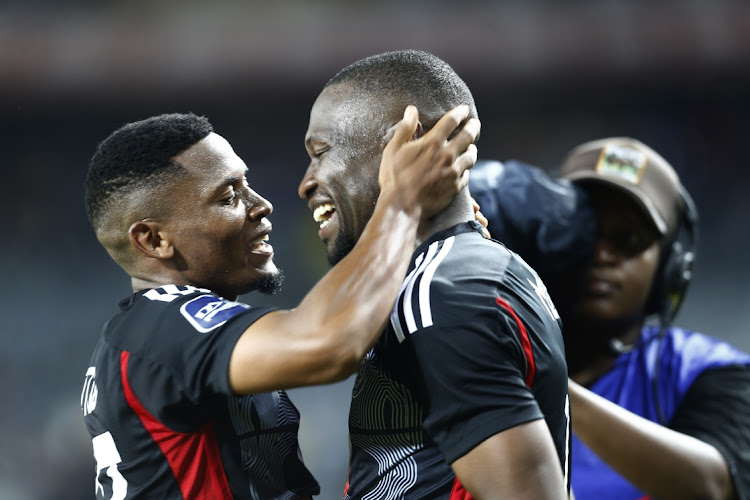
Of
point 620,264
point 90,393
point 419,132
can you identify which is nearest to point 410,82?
point 419,132

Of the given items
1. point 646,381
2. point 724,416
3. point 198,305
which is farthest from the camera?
point 646,381

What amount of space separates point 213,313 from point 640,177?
2.43 metres

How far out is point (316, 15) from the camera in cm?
988

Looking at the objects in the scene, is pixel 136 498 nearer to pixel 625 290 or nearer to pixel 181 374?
pixel 181 374

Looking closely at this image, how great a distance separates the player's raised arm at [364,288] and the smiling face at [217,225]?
22.8 inches

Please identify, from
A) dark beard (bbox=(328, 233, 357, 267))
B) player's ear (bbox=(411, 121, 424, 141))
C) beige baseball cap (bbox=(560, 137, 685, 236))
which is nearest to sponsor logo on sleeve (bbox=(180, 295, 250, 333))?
dark beard (bbox=(328, 233, 357, 267))

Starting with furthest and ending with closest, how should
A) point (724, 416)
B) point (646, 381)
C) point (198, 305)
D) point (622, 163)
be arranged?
point (622, 163), point (646, 381), point (724, 416), point (198, 305)

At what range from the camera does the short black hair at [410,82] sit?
7.21 ft

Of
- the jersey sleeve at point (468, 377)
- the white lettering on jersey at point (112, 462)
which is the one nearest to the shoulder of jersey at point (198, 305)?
the white lettering on jersey at point (112, 462)

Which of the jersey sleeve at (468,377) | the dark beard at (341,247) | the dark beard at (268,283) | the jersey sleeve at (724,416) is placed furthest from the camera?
the jersey sleeve at (724,416)

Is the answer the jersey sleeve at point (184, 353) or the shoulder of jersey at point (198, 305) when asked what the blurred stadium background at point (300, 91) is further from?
the jersey sleeve at point (184, 353)

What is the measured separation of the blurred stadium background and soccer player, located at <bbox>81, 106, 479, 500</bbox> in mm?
6634

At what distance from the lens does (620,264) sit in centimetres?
387

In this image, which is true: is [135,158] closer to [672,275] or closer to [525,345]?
[525,345]
